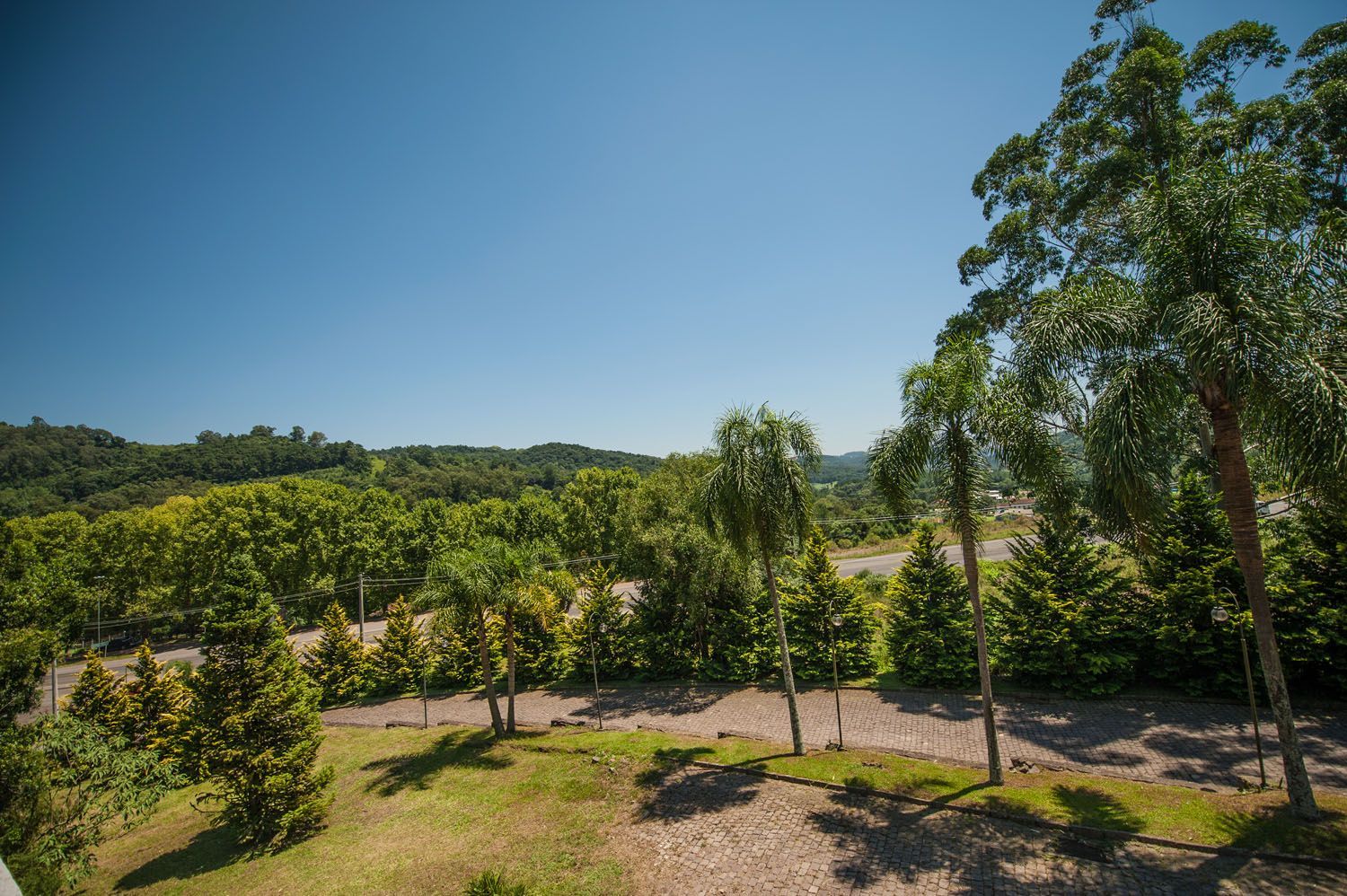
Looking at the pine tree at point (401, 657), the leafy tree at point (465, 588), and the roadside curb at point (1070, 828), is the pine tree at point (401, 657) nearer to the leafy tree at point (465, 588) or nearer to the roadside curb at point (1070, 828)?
the leafy tree at point (465, 588)

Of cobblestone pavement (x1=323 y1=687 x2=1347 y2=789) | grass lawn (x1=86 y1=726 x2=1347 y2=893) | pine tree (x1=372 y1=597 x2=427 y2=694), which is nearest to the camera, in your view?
grass lawn (x1=86 y1=726 x2=1347 y2=893)

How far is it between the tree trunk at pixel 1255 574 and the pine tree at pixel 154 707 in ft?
98.4

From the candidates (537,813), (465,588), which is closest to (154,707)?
(465,588)

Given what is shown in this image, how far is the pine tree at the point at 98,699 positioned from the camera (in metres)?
18.7

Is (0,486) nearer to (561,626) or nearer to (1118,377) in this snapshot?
(561,626)

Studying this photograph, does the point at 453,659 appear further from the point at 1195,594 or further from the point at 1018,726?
the point at 1195,594

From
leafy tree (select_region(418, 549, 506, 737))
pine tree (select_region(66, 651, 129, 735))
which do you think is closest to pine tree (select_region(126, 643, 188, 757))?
pine tree (select_region(66, 651, 129, 735))

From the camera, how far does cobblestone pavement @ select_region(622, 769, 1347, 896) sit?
23.9 feet

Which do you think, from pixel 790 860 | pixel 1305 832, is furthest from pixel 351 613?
pixel 1305 832

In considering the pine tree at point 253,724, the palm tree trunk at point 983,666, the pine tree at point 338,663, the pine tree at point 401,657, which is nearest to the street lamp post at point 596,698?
the pine tree at point 253,724

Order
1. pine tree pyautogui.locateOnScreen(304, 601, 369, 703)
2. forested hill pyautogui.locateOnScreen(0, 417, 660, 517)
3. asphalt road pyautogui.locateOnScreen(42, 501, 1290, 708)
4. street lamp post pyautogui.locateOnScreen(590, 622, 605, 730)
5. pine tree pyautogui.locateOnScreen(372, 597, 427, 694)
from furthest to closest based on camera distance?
forested hill pyautogui.locateOnScreen(0, 417, 660, 517) < asphalt road pyautogui.locateOnScreen(42, 501, 1290, 708) < pine tree pyautogui.locateOnScreen(372, 597, 427, 694) < pine tree pyautogui.locateOnScreen(304, 601, 369, 703) < street lamp post pyautogui.locateOnScreen(590, 622, 605, 730)

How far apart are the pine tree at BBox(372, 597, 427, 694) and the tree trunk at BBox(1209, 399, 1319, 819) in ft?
93.0

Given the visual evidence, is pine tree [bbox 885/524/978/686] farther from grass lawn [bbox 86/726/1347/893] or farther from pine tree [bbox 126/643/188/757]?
pine tree [bbox 126/643/188/757]

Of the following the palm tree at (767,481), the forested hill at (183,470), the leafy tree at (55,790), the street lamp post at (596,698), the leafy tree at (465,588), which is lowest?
the street lamp post at (596,698)
